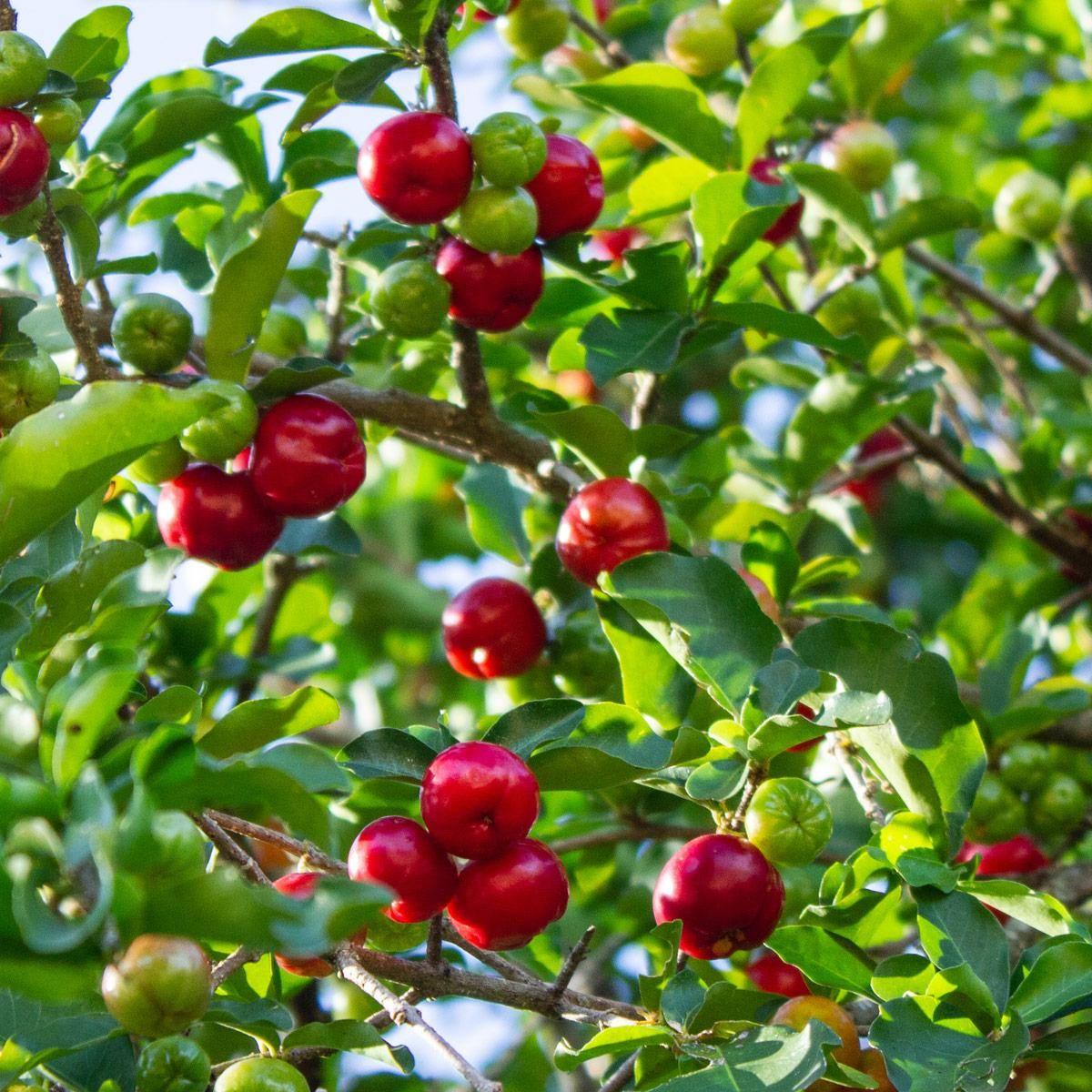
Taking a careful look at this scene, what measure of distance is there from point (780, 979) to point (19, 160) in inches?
61.1

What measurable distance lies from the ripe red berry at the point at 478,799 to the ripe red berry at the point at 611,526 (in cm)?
47

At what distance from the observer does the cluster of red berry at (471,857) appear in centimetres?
158

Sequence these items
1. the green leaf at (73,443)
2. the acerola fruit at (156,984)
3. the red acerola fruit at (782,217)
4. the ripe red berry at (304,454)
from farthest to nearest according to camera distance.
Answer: the red acerola fruit at (782,217)
the ripe red berry at (304,454)
the green leaf at (73,443)
the acerola fruit at (156,984)

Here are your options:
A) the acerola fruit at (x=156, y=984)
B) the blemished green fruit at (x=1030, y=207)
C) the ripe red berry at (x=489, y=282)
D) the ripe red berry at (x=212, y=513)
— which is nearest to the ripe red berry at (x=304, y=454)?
the ripe red berry at (x=212, y=513)

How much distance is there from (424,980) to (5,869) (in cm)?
59

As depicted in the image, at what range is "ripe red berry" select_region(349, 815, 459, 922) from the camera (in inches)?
63.2

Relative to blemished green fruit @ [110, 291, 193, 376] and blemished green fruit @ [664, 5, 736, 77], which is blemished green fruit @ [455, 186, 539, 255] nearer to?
blemished green fruit @ [110, 291, 193, 376]

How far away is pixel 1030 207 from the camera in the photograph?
3.39 meters

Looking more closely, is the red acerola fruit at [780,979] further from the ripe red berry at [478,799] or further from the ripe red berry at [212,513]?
the ripe red berry at [212,513]

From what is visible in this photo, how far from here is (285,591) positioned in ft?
9.87

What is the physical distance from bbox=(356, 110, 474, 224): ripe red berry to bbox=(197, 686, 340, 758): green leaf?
2.44ft

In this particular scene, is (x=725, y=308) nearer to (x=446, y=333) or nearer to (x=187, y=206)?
(x=446, y=333)

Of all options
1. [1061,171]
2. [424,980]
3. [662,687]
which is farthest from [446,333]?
[1061,171]

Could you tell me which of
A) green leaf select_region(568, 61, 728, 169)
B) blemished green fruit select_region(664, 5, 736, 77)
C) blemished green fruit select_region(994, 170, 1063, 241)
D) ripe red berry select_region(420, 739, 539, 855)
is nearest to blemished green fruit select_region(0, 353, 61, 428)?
ripe red berry select_region(420, 739, 539, 855)
